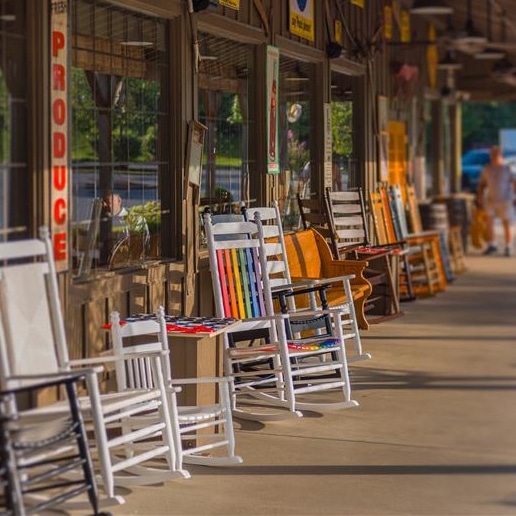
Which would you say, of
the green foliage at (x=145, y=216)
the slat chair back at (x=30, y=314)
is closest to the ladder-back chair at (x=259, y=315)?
the green foliage at (x=145, y=216)

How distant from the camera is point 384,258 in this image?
9109mm

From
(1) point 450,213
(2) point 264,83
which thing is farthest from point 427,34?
(2) point 264,83

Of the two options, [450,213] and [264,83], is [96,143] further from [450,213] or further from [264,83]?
[450,213]

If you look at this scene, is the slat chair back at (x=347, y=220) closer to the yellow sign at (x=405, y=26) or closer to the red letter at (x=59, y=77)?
the yellow sign at (x=405, y=26)

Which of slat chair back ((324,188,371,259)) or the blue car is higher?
the blue car

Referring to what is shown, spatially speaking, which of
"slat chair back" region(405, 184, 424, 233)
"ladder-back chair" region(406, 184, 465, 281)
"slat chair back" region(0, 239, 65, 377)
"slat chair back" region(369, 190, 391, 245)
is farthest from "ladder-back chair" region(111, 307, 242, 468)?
"ladder-back chair" region(406, 184, 465, 281)

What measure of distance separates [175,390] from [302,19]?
14.0 ft

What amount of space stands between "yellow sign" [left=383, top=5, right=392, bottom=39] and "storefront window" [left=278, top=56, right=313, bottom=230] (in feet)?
7.52

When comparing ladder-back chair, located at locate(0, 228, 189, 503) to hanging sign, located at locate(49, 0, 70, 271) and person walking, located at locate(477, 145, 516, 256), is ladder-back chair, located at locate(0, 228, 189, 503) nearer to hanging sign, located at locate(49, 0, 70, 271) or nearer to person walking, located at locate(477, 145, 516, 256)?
hanging sign, located at locate(49, 0, 70, 271)

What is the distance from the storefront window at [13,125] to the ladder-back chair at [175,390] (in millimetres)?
503

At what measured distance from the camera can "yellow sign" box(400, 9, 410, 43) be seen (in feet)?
38.9

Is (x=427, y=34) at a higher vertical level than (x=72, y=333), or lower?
higher

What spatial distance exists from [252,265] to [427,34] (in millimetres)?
8309

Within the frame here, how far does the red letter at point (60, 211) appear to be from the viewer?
181 inches
